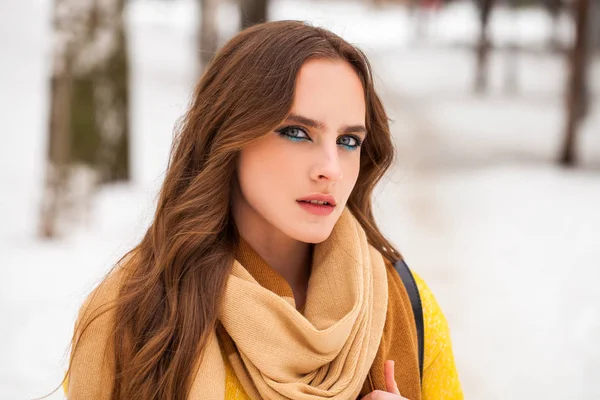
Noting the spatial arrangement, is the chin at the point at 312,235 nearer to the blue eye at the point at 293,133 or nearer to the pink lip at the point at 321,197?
the pink lip at the point at 321,197

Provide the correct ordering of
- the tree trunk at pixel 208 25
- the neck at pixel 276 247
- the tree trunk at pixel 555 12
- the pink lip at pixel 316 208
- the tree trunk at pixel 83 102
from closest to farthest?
the pink lip at pixel 316 208 → the neck at pixel 276 247 → the tree trunk at pixel 83 102 → the tree trunk at pixel 208 25 → the tree trunk at pixel 555 12

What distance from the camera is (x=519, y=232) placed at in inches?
270

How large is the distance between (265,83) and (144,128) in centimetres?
1110

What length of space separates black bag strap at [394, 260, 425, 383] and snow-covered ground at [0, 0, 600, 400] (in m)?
0.39

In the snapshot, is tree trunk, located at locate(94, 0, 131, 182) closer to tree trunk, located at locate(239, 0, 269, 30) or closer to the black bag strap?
tree trunk, located at locate(239, 0, 269, 30)

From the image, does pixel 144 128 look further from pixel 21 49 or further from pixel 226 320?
pixel 226 320

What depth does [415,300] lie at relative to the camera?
191cm

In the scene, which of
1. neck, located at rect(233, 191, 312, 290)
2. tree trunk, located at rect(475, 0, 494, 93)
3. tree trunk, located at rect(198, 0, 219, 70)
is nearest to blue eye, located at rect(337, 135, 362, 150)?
neck, located at rect(233, 191, 312, 290)

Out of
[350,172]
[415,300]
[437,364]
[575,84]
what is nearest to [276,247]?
[350,172]

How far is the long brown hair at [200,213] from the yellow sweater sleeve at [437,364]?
54cm

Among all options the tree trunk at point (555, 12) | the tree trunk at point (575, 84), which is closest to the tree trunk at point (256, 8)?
the tree trunk at point (575, 84)

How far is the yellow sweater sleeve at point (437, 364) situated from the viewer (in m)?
1.89

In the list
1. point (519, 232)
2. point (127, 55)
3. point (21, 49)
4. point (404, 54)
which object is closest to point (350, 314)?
point (519, 232)

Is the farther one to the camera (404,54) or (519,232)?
(404,54)
